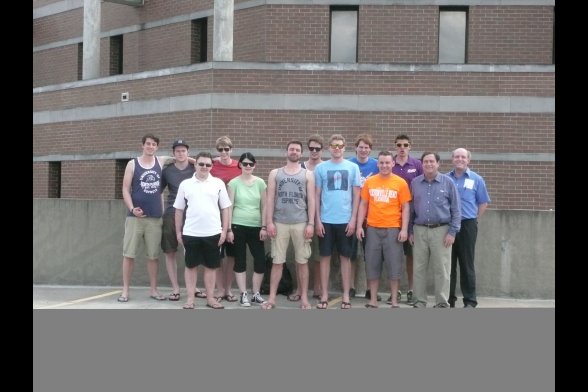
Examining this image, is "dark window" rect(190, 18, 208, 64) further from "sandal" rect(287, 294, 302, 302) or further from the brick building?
"sandal" rect(287, 294, 302, 302)

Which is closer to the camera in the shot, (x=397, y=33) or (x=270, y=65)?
(x=270, y=65)

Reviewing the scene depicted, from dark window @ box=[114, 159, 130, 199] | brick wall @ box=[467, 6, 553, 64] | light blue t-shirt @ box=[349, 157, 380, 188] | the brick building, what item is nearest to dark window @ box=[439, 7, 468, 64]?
the brick building

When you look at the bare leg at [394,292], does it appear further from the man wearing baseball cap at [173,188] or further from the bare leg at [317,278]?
the man wearing baseball cap at [173,188]

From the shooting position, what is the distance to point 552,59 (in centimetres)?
1564

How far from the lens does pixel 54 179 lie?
19.0m

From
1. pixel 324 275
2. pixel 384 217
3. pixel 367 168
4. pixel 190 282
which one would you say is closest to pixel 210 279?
pixel 190 282

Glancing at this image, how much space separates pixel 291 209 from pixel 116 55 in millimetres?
13925

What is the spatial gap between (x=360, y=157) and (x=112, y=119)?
9.51 metres

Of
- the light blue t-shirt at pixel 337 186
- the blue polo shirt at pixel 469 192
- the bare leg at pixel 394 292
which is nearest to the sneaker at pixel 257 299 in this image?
the light blue t-shirt at pixel 337 186

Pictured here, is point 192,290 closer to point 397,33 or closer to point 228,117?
point 228,117

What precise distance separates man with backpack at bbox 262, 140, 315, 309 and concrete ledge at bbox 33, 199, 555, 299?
156 centimetres

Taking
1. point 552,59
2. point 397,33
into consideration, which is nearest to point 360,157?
point 397,33

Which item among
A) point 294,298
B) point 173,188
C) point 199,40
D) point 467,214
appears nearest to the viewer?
point 467,214

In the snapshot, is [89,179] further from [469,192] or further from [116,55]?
[469,192]
